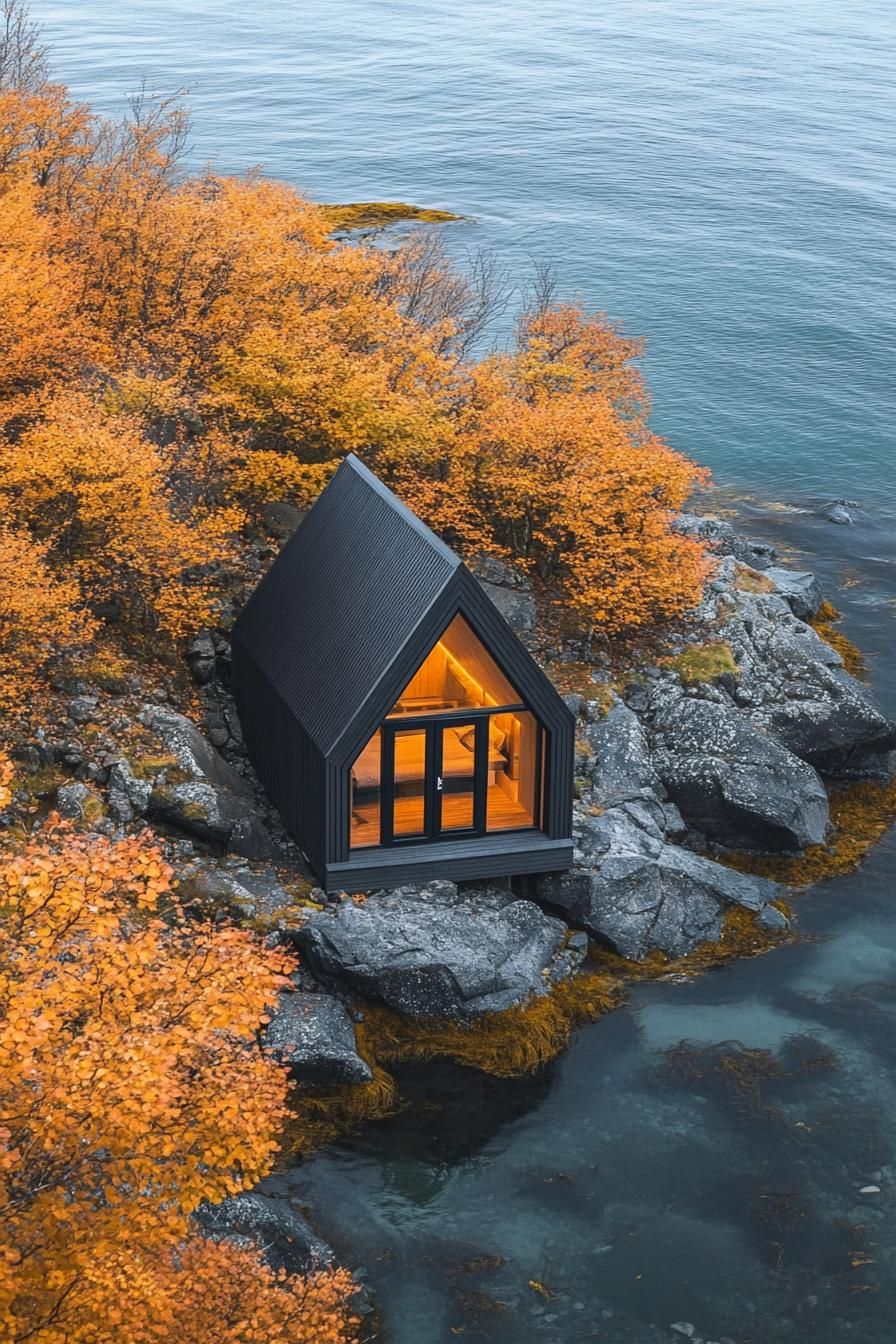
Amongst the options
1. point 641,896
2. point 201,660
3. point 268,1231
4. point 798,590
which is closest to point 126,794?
point 201,660

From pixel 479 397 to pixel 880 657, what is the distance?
→ 53.3ft

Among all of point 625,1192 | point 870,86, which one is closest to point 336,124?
point 870,86

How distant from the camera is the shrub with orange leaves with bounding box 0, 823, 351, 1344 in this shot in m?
15.3

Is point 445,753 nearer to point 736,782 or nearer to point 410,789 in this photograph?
point 410,789

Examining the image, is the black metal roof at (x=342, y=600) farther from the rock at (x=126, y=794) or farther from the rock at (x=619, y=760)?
the rock at (x=619, y=760)

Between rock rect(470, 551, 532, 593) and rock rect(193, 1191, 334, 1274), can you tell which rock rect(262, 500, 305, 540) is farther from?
rock rect(193, 1191, 334, 1274)

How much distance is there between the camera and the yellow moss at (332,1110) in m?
26.3

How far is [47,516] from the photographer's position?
3459cm

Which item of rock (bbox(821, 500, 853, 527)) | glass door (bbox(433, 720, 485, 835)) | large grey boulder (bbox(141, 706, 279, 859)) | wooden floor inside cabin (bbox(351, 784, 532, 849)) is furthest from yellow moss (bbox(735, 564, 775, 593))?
large grey boulder (bbox(141, 706, 279, 859))

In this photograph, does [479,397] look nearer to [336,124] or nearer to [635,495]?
[635,495]

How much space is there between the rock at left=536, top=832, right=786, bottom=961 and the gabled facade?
2.90 feet

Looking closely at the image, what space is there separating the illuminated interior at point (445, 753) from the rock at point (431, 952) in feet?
5.28

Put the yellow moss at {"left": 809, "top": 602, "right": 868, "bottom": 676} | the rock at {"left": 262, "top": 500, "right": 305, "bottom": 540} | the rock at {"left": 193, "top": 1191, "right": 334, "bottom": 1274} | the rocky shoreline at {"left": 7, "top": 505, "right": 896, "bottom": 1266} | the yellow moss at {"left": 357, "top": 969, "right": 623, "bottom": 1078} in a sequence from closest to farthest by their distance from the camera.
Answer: the rock at {"left": 193, "top": 1191, "right": 334, "bottom": 1274}
the yellow moss at {"left": 357, "top": 969, "right": 623, "bottom": 1078}
the rocky shoreline at {"left": 7, "top": 505, "right": 896, "bottom": 1266}
the rock at {"left": 262, "top": 500, "right": 305, "bottom": 540}
the yellow moss at {"left": 809, "top": 602, "right": 868, "bottom": 676}

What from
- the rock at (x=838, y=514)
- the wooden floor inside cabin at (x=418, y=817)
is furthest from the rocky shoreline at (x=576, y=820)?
the rock at (x=838, y=514)
